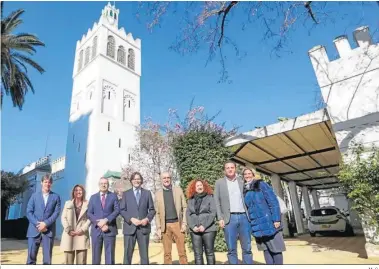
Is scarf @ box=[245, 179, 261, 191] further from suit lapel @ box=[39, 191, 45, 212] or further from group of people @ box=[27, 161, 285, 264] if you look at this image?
suit lapel @ box=[39, 191, 45, 212]

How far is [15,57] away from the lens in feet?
41.2

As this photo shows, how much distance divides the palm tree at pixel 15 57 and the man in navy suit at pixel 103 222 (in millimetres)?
10697

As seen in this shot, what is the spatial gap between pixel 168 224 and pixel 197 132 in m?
3.77

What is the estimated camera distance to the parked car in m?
9.76

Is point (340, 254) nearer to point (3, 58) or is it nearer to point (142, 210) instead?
point (142, 210)

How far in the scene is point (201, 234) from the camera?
3.67 meters

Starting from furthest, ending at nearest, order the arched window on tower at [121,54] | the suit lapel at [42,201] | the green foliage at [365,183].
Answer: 1. the arched window on tower at [121,54]
2. the green foliage at [365,183]
3. the suit lapel at [42,201]

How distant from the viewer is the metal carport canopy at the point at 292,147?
671 centimetres

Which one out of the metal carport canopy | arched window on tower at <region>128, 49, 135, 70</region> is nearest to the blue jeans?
the metal carport canopy

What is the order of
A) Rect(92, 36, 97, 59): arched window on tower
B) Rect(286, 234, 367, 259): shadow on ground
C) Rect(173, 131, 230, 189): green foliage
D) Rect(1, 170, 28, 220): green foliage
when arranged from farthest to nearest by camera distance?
Rect(92, 36, 97, 59): arched window on tower
Rect(1, 170, 28, 220): green foliage
Rect(173, 131, 230, 189): green foliage
Rect(286, 234, 367, 259): shadow on ground

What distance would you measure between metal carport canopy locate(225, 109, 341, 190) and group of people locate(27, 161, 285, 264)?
3.49 m

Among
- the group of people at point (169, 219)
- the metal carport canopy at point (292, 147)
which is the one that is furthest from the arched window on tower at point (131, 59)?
the group of people at point (169, 219)

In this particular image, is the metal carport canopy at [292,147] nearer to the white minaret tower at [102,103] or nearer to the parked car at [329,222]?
the parked car at [329,222]

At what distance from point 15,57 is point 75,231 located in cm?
1191
